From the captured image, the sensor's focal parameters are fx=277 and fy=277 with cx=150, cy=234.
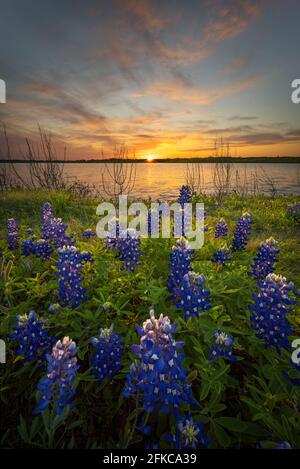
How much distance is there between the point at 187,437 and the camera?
1619mm

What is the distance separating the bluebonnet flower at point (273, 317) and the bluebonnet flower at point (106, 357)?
110 cm

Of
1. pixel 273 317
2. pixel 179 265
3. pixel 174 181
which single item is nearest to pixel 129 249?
pixel 179 265

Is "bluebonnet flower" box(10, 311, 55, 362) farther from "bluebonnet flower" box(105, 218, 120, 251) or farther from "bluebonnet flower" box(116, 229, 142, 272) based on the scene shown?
"bluebonnet flower" box(105, 218, 120, 251)

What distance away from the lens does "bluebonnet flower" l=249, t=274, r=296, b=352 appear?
2.14 meters

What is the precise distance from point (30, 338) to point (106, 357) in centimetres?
61

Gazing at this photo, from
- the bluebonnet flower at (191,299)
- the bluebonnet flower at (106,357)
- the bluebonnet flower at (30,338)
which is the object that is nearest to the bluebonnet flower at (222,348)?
the bluebonnet flower at (191,299)

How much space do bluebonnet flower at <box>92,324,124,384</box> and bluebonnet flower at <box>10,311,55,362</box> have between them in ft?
1.50

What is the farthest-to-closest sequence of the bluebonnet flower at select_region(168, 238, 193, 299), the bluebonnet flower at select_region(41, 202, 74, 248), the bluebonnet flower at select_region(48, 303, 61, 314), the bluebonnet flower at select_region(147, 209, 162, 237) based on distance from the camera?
the bluebonnet flower at select_region(147, 209, 162, 237)
the bluebonnet flower at select_region(41, 202, 74, 248)
the bluebonnet flower at select_region(168, 238, 193, 299)
the bluebonnet flower at select_region(48, 303, 61, 314)

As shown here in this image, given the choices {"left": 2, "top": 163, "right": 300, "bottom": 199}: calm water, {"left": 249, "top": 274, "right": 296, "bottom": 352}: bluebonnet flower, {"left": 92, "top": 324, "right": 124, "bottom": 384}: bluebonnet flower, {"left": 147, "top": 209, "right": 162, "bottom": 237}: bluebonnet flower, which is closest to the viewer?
{"left": 92, "top": 324, "right": 124, "bottom": 384}: bluebonnet flower

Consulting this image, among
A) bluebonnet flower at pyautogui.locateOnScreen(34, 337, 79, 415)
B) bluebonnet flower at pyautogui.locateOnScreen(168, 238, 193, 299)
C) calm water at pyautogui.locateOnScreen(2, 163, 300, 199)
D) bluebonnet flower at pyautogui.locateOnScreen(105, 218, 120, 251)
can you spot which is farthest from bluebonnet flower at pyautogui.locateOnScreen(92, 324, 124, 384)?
calm water at pyautogui.locateOnScreen(2, 163, 300, 199)

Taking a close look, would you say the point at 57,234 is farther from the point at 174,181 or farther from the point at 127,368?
the point at 174,181

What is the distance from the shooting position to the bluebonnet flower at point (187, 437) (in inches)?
63.6

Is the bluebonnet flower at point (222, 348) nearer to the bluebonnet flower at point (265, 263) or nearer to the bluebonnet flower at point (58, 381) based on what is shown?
the bluebonnet flower at point (58, 381)
